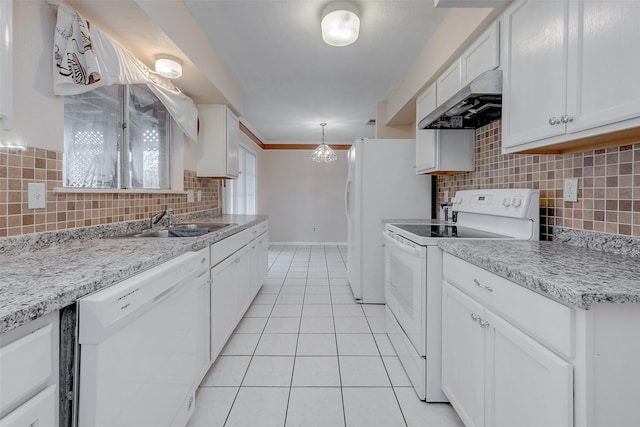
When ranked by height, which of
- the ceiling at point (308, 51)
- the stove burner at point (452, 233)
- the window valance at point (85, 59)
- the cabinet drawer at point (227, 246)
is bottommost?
the cabinet drawer at point (227, 246)

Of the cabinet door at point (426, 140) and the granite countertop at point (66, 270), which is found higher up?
the cabinet door at point (426, 140)

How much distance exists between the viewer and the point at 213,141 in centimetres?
313

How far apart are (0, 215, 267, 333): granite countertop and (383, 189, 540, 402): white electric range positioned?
4.04 feet

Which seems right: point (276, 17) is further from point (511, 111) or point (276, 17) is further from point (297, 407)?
point (297, 407)

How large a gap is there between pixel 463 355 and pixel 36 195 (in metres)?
2.05

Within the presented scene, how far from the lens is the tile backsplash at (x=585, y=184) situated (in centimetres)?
121

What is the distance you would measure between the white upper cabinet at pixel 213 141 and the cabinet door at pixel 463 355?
2.50 m

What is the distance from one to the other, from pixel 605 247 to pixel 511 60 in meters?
0.99

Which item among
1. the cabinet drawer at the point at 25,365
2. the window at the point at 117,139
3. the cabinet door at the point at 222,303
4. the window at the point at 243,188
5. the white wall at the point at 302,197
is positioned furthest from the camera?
the white wall at the point at 302,197

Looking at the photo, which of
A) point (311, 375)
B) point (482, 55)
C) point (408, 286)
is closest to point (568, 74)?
point (482, 55)

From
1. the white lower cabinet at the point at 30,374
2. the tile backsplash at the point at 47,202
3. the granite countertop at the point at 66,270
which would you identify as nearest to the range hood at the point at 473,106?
the granite countertop at the point at 66,270

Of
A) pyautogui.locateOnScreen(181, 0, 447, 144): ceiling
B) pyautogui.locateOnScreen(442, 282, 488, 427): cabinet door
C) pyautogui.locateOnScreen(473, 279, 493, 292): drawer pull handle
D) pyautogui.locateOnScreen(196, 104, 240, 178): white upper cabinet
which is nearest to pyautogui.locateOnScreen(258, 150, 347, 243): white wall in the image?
pyautogui.locateOnScreen(181, 0, 447, 144): ceiling

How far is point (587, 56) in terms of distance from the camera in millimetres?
1079

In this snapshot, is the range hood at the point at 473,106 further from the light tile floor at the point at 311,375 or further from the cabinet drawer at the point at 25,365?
the cabinet drawer at the point at 25,365
